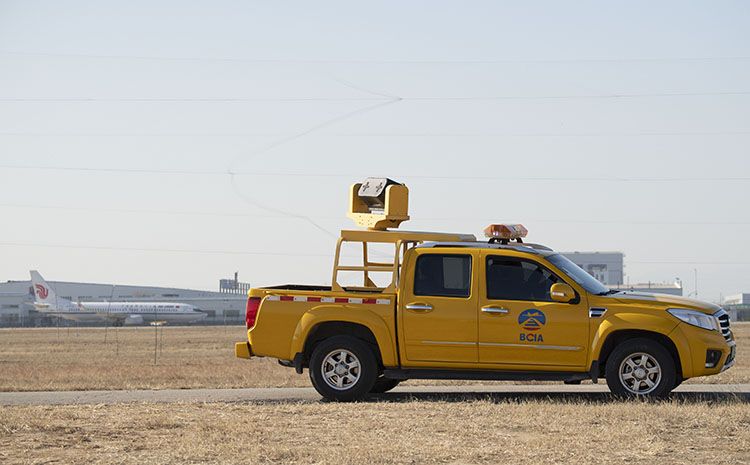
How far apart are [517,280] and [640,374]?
191cm

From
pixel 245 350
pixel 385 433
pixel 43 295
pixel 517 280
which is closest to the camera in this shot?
pixel 385 433

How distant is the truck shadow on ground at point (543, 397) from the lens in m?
14.4

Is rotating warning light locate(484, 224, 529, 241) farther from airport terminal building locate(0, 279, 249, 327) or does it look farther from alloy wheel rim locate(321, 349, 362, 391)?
airport terminal building locate(0, 279, 249, 327)

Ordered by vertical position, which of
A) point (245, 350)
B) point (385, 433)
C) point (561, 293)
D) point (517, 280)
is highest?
point (517, 280)

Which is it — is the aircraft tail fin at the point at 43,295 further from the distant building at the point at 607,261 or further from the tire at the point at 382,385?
the tire at the point at 382,385

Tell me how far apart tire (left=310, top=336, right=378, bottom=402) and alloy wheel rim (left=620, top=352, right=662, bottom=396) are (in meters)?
3.16

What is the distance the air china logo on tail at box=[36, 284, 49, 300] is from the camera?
13712cm

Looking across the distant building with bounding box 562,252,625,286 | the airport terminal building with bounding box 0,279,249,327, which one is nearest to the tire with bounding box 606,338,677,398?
the airport terminal building with bounding box 0,279,249,327

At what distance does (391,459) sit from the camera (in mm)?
9648

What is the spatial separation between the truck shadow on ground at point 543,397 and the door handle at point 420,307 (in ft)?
3.69

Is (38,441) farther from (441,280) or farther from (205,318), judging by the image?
(205,318)

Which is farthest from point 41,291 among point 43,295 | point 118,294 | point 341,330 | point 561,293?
point 561,293

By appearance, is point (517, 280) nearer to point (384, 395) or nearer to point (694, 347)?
point (694, 347)

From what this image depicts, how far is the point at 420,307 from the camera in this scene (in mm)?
14992
